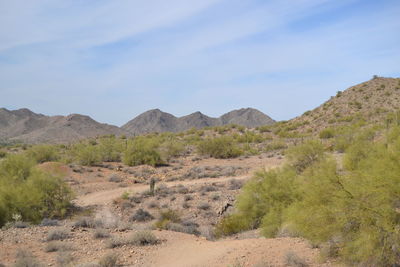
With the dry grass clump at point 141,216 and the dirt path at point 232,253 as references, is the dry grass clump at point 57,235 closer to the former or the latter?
the dirt path at point 232,253

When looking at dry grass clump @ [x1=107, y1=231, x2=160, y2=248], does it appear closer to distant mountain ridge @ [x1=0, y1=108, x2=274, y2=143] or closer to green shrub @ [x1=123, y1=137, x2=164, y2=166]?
green shrub @ [x1=123, y1=137, x2=164, y2=166]

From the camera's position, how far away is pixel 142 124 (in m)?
112

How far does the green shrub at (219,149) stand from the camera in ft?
125

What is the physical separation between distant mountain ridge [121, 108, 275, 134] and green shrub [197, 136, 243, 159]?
207 feet

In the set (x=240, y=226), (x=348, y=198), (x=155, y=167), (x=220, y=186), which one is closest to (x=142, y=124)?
(x=155, y=167)

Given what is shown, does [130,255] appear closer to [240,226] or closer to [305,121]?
[240,226]

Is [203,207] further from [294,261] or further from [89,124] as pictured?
[89,124]

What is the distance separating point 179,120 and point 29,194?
3856 inches

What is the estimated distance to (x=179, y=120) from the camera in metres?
115

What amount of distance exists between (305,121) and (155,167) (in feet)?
95.4

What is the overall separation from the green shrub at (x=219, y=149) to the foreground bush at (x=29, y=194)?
19.1 metres

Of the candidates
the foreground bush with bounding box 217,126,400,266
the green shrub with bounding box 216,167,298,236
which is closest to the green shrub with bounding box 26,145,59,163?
Result: the green shrub with bounding box 216,167,298,236

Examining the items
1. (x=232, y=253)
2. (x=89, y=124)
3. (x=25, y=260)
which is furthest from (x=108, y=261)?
(x=89, y=124)

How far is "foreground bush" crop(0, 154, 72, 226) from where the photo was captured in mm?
16422
